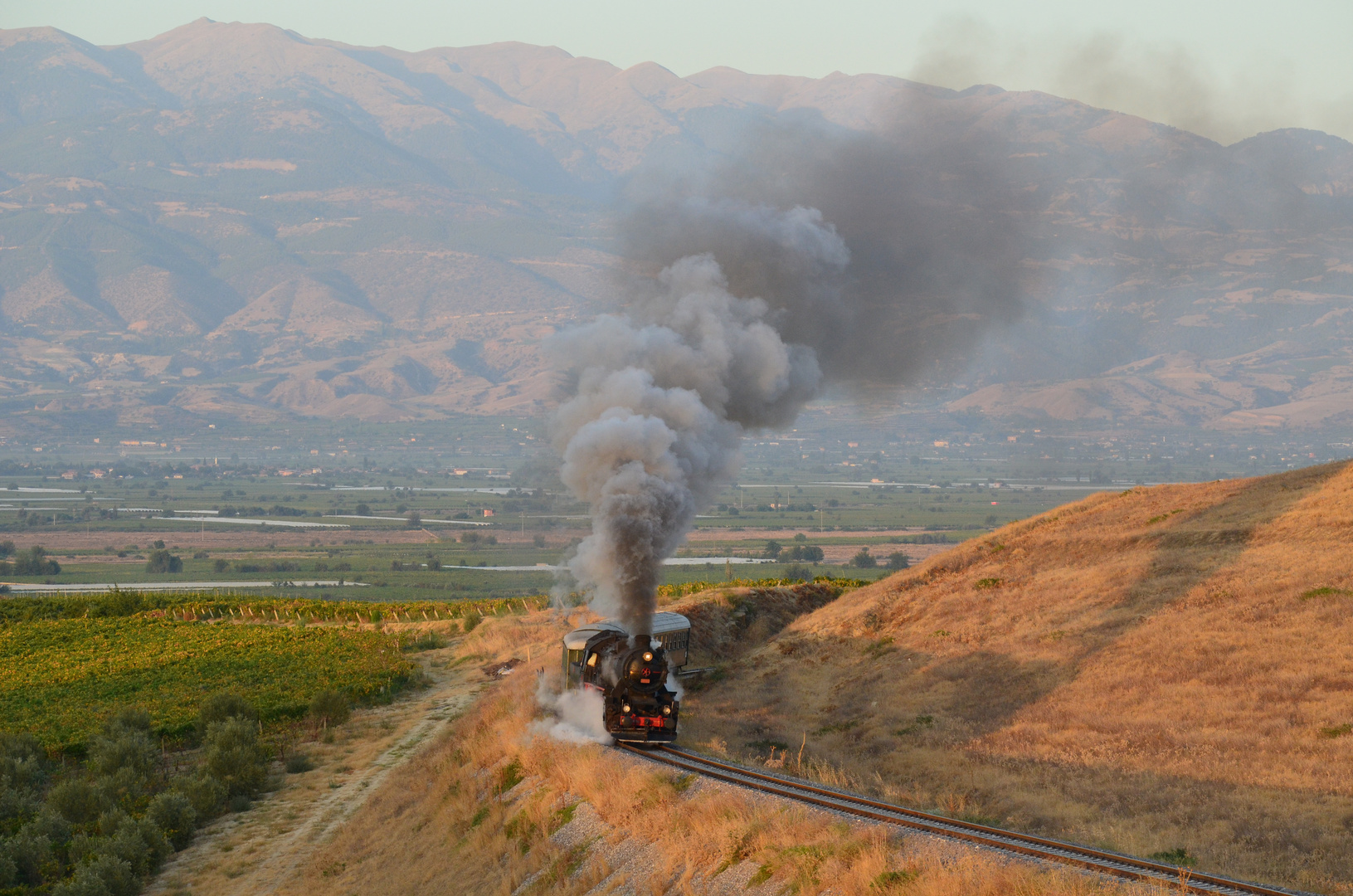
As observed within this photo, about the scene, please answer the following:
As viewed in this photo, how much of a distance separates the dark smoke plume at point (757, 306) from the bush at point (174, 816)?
43.9ft

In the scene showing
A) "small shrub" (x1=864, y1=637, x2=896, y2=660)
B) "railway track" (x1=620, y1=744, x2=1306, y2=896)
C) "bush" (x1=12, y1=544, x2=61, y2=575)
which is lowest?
"bush" (x1=12, y1=544, x2=61, y2=575)

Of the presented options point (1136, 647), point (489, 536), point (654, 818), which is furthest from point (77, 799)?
point (489, 536)

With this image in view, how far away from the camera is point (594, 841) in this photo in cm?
2312

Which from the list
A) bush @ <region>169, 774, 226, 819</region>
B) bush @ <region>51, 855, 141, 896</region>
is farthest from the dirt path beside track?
bush @ <region>51, 855, 141, 896</region>

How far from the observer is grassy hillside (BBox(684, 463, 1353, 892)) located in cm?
2250

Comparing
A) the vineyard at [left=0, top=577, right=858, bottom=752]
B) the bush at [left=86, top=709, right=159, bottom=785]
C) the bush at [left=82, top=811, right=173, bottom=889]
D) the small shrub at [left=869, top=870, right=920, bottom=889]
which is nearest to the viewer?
the small shrub at [left=869, top=870, right=920, bottom=889]

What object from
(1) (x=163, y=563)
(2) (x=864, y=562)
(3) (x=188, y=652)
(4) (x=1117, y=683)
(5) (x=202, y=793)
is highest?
(4) (x=1117, y=683)

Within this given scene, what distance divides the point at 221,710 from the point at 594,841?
82.9 ft

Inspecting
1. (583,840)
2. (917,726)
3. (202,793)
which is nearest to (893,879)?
(583,840)

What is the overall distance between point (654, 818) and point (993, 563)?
2913 centimetres

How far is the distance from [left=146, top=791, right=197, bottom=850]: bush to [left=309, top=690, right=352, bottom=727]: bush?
458 inches

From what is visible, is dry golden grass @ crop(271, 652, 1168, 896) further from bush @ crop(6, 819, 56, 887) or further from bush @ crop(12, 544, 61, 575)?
bush @ crop(12, 544, 61, 575)

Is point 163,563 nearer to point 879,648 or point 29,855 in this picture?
point 29,855

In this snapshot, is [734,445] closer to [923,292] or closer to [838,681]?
[838,681]
